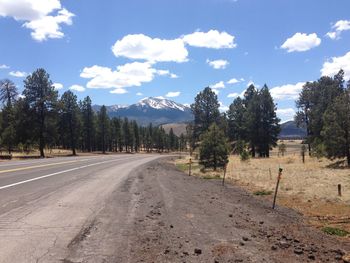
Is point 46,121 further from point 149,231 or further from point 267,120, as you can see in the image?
point 149,231

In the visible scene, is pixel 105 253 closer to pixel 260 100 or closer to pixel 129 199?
pixel 129 199

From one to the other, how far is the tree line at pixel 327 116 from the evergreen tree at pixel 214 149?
8610 mm

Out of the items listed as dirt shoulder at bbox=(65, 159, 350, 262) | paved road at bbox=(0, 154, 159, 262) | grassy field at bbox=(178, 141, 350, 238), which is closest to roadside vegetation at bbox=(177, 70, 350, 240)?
grassy field at bbox=(178, 141, 350, 238)

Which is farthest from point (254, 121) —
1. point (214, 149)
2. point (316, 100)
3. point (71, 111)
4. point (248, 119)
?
point (71, 111)

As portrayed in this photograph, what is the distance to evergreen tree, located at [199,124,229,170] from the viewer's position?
117ft

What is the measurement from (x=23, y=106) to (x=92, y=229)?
201ft

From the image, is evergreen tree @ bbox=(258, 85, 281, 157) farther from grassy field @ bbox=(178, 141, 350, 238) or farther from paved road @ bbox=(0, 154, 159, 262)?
paved road @ bbox=(0, 154, 159, 262)

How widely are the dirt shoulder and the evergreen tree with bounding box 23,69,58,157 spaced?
2180 inches

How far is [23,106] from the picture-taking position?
218 ft

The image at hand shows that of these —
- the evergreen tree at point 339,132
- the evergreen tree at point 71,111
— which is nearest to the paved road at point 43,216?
the evergreen tree at point 339,132

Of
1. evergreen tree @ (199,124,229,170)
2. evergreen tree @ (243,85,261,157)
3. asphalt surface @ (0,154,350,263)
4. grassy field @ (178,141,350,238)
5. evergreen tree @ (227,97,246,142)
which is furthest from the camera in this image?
evergreen tree @ (227,97,246,142)

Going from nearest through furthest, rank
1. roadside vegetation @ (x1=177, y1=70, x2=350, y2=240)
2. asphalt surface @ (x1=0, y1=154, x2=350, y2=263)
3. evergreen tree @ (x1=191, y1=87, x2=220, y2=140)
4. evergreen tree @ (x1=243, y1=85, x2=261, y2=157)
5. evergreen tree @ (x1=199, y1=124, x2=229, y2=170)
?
asphalt surface @ (x1=0, y1=154, x2=350, y2=263)
roadside vegetation @ (x1=177, y1=70, x2=350, y2=240)
evergreen tree @ (x1=199, y1=124, x2=229, y2=170)
evergreen tree @ (x1=243, y1=85, x2=261, y2=157)
evergreen tree @ (x1=191, y1=87, x2=220, y2=140)

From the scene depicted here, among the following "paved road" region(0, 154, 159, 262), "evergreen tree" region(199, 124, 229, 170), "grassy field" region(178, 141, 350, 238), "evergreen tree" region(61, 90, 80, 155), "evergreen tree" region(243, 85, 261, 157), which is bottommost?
"grassy field" region(178, 141, 350, 238)

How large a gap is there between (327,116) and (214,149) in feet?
33.9
